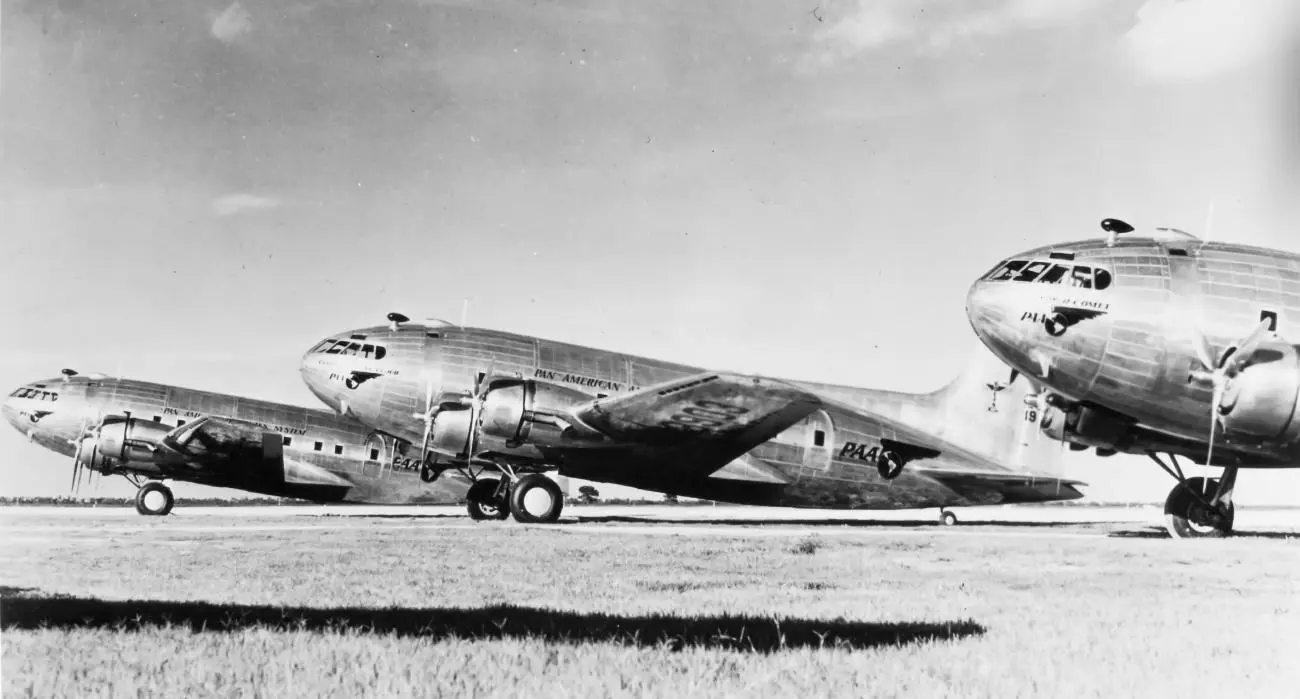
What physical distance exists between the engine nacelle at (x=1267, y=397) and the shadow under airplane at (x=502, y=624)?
2069mm

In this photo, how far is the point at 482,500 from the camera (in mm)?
23750

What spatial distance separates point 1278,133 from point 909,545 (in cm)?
828

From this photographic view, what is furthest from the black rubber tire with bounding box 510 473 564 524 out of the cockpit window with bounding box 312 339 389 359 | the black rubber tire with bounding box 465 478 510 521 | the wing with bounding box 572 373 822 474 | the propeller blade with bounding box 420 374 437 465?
the cockpit window with bounding box 312 339 389 359

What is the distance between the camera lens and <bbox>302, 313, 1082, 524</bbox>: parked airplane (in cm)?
1738

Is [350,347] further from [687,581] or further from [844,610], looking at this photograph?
[844,610]

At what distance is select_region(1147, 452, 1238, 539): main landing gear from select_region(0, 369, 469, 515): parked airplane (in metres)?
20.0

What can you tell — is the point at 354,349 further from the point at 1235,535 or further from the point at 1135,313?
the point at 1235,535

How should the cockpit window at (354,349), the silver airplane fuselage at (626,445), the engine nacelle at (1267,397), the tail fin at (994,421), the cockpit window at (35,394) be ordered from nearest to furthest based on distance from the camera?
1. the engine nacelle at (1267,397)
2. the silver airplane fuselage at (626,445)
3. the cockpit window at (354,349)
4. the tail fin at (994,421)
5. the cockpit window at (35,394)

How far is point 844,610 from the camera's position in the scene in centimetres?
692

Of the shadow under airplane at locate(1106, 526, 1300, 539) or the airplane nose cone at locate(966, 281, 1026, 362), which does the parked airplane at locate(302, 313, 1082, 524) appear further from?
the airplane nose cone at locate(966, 281, 1026, 362)

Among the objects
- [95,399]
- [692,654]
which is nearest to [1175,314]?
[692,654]

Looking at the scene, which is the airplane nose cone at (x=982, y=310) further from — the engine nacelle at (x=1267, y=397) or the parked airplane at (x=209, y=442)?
the parked airplane at (x=209, y=442)

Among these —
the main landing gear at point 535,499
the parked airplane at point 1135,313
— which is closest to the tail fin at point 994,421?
the main landing gear at point 535,499

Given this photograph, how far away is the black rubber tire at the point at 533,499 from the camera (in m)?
18.9
